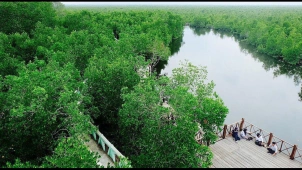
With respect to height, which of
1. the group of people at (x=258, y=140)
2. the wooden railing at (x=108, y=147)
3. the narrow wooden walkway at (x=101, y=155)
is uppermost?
the wooden railing at (x=108, y=147)

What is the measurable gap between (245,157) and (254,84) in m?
25.0

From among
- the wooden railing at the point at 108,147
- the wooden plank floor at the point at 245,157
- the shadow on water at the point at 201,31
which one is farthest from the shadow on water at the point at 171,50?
the wooden railing at the point at 108,147

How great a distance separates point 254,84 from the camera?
130ft

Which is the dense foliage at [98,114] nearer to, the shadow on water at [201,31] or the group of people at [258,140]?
the group of people at [258,140]

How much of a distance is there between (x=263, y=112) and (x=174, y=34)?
46.0m

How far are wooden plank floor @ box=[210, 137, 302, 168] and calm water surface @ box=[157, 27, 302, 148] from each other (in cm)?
774

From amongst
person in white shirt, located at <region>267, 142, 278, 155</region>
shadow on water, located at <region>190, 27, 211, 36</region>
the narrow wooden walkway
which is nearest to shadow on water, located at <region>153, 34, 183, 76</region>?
shadow on water, located at <region>190, 27, 211, 36</region>

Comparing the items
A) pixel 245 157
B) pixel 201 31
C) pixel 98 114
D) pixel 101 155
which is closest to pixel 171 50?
pixel 201 31

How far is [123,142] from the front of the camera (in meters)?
17.4

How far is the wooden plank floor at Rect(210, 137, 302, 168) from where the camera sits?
658 inches

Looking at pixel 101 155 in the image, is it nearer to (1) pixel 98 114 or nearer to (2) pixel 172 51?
(1) pixel 98 114

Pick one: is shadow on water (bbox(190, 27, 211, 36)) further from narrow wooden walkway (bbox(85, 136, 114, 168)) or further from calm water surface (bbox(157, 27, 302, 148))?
narrow wooden walkway (bbox(85, 136, 114, 168))

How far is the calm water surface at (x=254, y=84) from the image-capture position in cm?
2820

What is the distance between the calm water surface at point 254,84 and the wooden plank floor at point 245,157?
7744 mm
